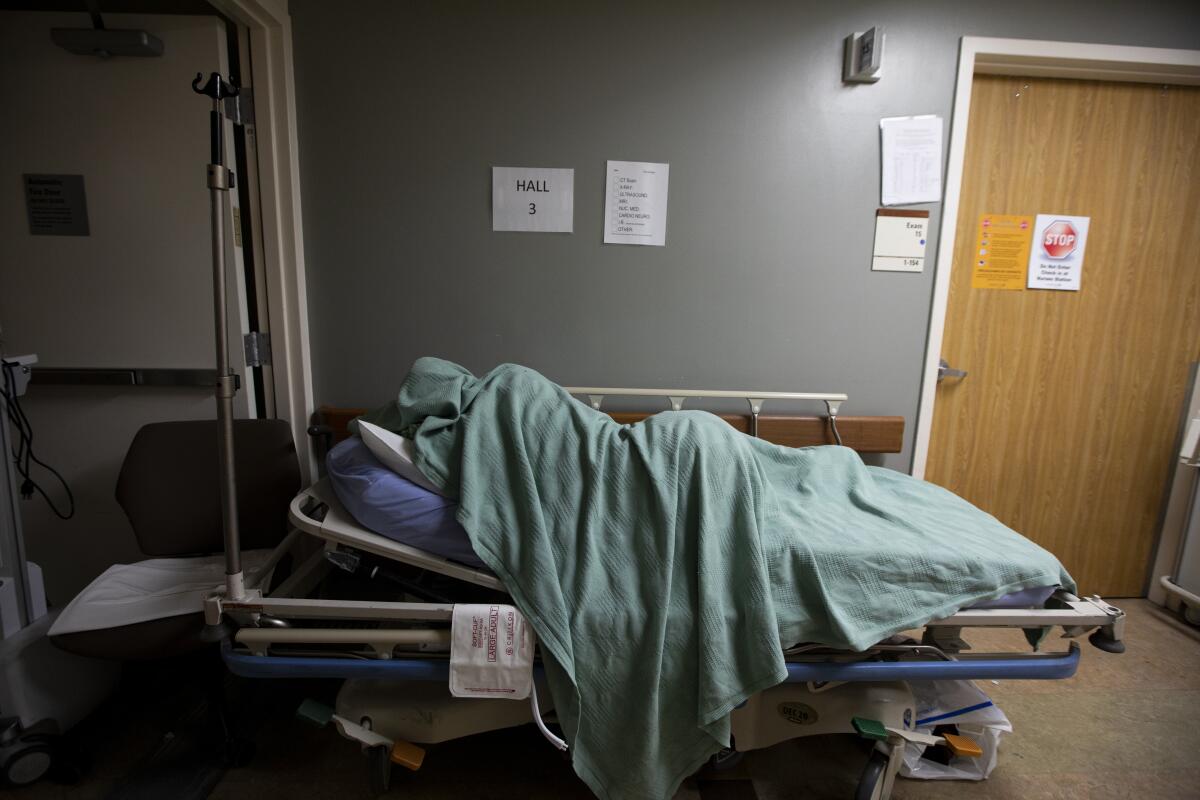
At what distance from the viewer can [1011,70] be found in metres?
1.91

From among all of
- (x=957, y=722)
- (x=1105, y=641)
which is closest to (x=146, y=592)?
(x=957, y=722)

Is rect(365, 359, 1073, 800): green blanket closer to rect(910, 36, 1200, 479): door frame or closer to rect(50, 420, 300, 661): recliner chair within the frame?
rect(50, 420, 300, 661): recliner chair

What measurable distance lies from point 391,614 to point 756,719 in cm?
88

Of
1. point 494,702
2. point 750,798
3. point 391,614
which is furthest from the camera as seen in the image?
point 750,798

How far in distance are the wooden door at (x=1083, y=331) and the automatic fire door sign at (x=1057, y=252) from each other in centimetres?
4

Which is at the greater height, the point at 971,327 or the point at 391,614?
the point at 971,327

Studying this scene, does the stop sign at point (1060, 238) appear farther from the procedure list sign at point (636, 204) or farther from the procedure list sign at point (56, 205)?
the procedure list sign at point (56, 205)

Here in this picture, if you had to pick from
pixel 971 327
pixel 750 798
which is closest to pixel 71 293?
pixel 750 798

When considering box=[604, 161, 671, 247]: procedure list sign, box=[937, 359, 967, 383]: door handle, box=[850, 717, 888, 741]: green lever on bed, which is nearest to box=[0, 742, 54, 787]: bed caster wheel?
box=[850, 717, 888, 741]: green lever on bed

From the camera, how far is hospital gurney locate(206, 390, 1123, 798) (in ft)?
3.61

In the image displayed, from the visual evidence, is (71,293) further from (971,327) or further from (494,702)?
(971,327)

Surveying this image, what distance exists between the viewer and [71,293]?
171cm

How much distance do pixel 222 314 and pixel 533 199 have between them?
1070 mm

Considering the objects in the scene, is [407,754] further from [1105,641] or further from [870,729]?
[1105,641]
